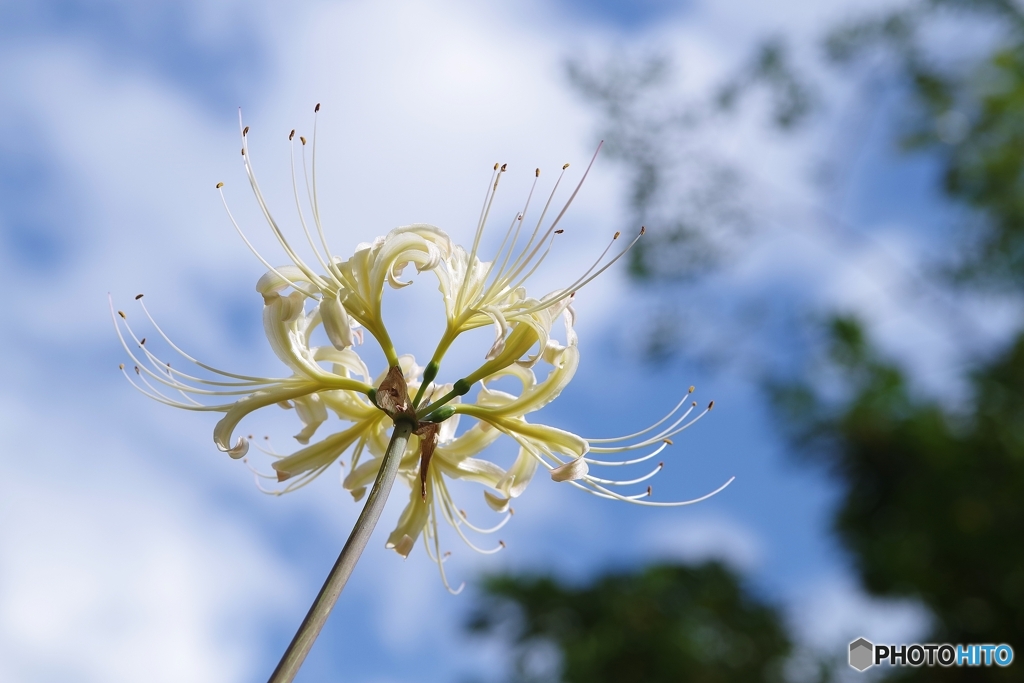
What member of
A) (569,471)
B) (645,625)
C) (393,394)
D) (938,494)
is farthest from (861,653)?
(393,394)

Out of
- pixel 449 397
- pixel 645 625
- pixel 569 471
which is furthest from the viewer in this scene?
pixel 645 625

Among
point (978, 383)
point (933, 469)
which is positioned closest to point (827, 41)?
point (978, 383)

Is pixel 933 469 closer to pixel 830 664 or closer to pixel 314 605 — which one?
pixel 830 664

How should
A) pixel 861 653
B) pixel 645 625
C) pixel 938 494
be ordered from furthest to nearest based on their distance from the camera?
1. pixel 645 625
2. pixel 938 494
3. pixel 861 653

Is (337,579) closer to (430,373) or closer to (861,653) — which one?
(430,373)

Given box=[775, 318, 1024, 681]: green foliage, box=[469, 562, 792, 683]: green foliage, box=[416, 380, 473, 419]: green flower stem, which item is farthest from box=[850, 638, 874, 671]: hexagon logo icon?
box=[416, 380, 473, 419]: green flower stem

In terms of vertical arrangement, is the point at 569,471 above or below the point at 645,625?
below

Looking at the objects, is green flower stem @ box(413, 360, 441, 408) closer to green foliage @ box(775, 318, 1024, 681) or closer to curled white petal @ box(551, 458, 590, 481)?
curled white petal @ box(551, 458, 590, 481)
